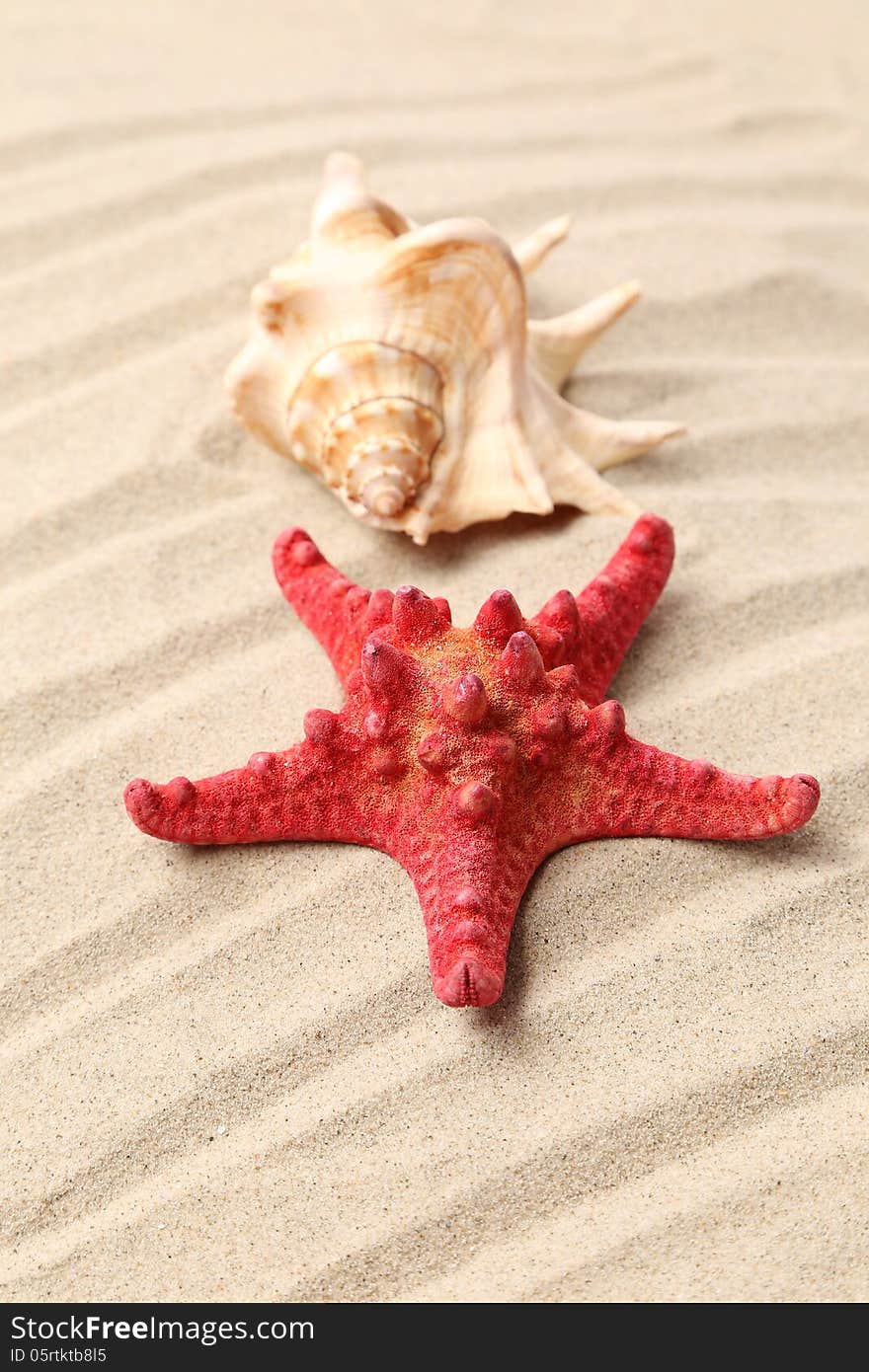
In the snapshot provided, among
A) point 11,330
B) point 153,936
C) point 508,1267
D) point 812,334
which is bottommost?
point 508,1267

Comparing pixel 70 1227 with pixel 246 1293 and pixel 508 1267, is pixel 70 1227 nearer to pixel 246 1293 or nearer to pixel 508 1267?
pixel 246 1293

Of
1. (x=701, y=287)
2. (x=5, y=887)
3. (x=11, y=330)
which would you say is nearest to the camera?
(x=5, y=887)

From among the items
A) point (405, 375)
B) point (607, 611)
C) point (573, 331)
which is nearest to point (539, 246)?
point (573, 331)

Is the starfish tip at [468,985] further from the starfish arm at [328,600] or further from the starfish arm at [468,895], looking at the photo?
the starfish arm at [328,600]

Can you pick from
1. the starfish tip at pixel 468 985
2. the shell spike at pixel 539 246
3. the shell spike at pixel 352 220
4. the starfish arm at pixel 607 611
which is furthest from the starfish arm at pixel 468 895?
the shell spike at pixel 539 246

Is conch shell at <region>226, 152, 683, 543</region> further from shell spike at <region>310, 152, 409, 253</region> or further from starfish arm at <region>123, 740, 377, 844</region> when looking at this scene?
starfish arm at <region>123, 740, 377, 844</region>

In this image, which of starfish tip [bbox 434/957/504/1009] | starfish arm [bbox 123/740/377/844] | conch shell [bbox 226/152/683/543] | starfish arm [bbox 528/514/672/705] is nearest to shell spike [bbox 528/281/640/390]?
conch shell [bbox 226/152/683/543]

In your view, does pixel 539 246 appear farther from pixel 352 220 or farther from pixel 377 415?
pixel 377 415

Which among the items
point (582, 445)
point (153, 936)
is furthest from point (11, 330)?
point (153, 936)
